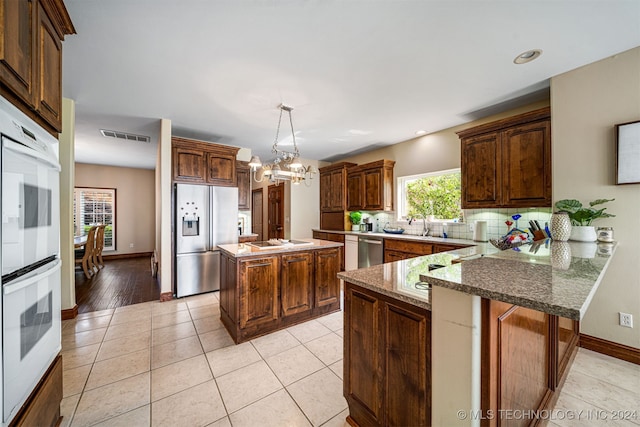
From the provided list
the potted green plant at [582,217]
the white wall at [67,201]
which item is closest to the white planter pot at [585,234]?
the potted green plant at [582,217]

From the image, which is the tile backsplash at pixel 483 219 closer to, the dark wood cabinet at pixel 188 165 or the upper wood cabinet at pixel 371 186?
the upper wood cabinet at pixel 371 186

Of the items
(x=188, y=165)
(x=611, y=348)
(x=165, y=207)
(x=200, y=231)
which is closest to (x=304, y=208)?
(x=200, y=231)

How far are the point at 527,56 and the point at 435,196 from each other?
2440 millimetres

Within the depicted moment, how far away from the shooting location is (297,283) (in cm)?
286

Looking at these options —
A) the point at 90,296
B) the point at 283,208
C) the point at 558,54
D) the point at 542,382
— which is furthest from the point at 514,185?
the point at 90,296

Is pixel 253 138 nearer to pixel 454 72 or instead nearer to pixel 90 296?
pixel 454 72

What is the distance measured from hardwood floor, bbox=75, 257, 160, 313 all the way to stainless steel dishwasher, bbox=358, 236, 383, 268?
3526 mm

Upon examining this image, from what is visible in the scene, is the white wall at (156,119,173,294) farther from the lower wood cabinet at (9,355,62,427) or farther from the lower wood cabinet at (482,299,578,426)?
the lower wood cabinet at (482,299,578,426)

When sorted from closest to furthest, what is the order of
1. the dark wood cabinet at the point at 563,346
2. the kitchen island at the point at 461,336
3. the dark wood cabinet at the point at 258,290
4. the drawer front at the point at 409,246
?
the kitchen island at the point at 461,336, the dark wood cabinet at the point at 563,346, the dark wood cabinet at the point at 258,290, the drawer front at the point at 409,246

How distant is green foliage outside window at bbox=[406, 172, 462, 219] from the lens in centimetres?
411

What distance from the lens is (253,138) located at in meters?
4.61

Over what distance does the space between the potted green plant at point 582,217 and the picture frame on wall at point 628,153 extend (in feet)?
0.74

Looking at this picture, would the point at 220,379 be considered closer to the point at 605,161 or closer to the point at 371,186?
the point at 605,161

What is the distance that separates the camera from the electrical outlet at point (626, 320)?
2156 mm
